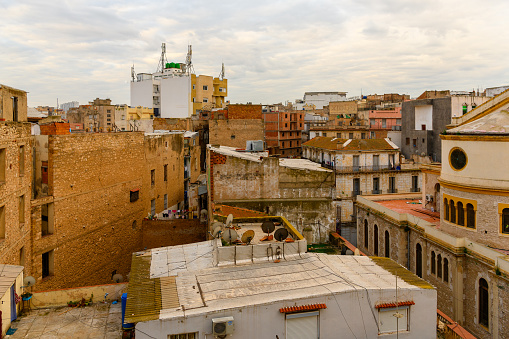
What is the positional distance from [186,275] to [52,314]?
512cm

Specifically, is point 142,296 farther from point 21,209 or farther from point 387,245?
point 387,245

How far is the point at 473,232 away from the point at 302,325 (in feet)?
46.8

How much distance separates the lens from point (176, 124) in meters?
64.3

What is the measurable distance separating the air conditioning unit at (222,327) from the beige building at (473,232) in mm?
13654

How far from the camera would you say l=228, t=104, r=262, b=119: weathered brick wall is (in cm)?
5719

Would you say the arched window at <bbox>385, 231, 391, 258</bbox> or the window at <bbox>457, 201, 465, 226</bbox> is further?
the arched window at <bbox>385, 231, 391, 258</bbox>

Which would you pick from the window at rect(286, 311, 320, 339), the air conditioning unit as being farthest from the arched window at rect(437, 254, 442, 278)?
the air conditioning unit

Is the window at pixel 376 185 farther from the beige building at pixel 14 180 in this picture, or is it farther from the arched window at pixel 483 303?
the beige building at pixel 14 180

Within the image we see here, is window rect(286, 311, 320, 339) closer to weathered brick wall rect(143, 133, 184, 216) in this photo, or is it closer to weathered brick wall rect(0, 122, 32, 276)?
weathered brick wall rect(0, 122, 32, 276)

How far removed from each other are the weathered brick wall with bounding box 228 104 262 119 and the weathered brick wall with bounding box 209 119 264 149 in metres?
1.86

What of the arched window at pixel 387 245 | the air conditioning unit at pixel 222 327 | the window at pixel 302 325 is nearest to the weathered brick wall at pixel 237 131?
the arched window at pixel 387 245

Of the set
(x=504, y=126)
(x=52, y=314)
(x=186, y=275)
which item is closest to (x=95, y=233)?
(x=52, y=314)

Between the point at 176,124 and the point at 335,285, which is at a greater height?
the point at 176,124

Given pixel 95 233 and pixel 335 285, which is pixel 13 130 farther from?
pixel 335 285
